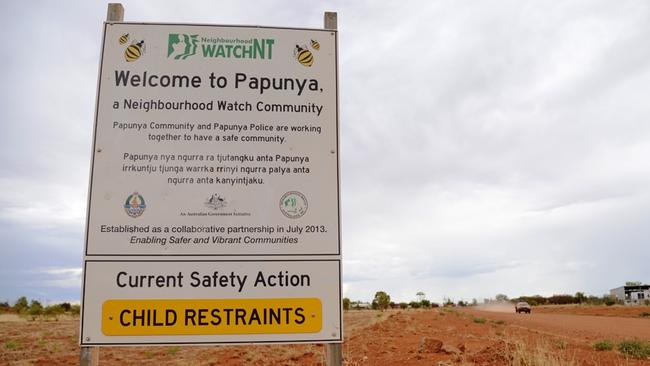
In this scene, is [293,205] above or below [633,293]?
above

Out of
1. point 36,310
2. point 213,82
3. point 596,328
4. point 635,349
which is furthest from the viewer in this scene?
point 36,310

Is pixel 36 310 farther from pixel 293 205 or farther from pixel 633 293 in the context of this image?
pixel 633 293

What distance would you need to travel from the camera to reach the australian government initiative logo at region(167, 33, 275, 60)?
4438 mm

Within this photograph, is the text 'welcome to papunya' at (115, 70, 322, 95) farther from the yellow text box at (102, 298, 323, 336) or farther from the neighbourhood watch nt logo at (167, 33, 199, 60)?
the yellow text box at (102, 298, 323, 336)

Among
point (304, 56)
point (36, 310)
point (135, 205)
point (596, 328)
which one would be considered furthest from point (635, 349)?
point (36, 310)

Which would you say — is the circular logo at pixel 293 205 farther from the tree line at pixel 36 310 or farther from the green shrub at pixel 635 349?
the tree line at pixel 36 310

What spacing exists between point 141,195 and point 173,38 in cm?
137

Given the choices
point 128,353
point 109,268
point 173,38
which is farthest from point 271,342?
point 128,353

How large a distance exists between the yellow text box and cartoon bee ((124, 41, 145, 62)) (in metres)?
1.96

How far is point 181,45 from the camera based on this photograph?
4.46 meters

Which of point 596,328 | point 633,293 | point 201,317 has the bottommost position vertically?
point 596,328

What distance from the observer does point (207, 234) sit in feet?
13.3

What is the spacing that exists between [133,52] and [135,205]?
51.7 inches

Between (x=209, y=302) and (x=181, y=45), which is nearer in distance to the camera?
(x=209, y=302)
